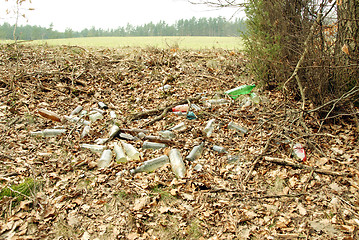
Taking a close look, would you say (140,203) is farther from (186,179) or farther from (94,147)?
(94,147)

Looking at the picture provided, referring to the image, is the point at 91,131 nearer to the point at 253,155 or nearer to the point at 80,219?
the point at 80,219

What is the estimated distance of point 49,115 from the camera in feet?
14.0

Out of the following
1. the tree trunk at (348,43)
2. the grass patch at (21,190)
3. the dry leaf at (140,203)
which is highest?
the tree trunk at (348,43)

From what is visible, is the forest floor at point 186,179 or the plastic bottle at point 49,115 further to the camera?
the plastic bottle at point 49,115

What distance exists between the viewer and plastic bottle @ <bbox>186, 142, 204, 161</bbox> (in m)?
3.18

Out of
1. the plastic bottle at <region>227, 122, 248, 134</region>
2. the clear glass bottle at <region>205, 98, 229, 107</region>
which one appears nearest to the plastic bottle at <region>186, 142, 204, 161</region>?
the plastic bottle at <region>227, 122, 248, 134</region>

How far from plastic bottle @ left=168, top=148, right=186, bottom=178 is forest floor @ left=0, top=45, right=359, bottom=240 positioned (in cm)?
8

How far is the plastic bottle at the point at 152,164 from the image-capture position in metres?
3.02

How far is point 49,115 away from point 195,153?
2868 millimetres

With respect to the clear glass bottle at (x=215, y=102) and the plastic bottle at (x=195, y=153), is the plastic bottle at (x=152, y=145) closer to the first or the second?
the plastic bottle at (x=195, y=153)

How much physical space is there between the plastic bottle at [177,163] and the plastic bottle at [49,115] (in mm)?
2405

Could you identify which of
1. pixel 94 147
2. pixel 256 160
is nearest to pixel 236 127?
pixel 256 160

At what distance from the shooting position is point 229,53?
738cm

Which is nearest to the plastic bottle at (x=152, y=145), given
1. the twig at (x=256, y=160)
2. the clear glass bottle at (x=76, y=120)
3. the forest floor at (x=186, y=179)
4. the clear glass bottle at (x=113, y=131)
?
the forest floor at (x=186, y=179)
